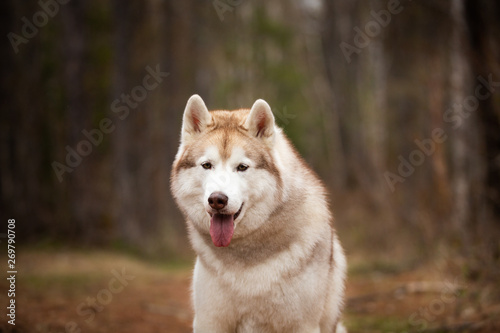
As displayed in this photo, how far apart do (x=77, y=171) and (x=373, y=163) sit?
8153 mm

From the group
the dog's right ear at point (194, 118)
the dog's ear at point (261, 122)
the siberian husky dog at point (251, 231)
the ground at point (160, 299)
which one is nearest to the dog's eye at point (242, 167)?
the siberian husky dog at point (251, 231)

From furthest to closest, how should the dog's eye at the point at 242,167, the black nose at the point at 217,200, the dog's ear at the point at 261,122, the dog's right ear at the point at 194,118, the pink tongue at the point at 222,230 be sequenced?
the dog's right ear at the point at 194,118
the dog's ear at the point at 261,122
the dog's eye at the point at 242,167
the pink tongue at the point at 222,230
the black nose at the point at 217,200

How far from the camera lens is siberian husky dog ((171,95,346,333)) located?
11.3 ft

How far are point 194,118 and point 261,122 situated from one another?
21.1 inches

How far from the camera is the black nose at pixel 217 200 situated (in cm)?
329

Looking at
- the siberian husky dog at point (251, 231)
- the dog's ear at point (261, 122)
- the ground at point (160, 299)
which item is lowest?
the ground at point (160, 299)

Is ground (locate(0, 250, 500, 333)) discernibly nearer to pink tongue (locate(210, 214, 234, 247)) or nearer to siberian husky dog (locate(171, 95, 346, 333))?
siberian husky dog (locate(171, 95, 346, 333))

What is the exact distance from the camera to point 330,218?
403 cm

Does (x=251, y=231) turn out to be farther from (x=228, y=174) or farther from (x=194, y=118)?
(x=194, y=118)

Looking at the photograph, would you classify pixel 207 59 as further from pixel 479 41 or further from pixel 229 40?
pixel 479 41

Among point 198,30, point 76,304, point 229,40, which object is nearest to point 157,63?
point 198,30

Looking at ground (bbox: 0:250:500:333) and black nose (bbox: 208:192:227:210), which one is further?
ground (bbox: 0:250:500:333)

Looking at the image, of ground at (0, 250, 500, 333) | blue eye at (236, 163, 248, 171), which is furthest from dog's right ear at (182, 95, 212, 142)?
ground at (0, 250, 500, 333)

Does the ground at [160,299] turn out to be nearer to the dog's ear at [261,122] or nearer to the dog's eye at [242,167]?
the dog's eye at [242,167]
